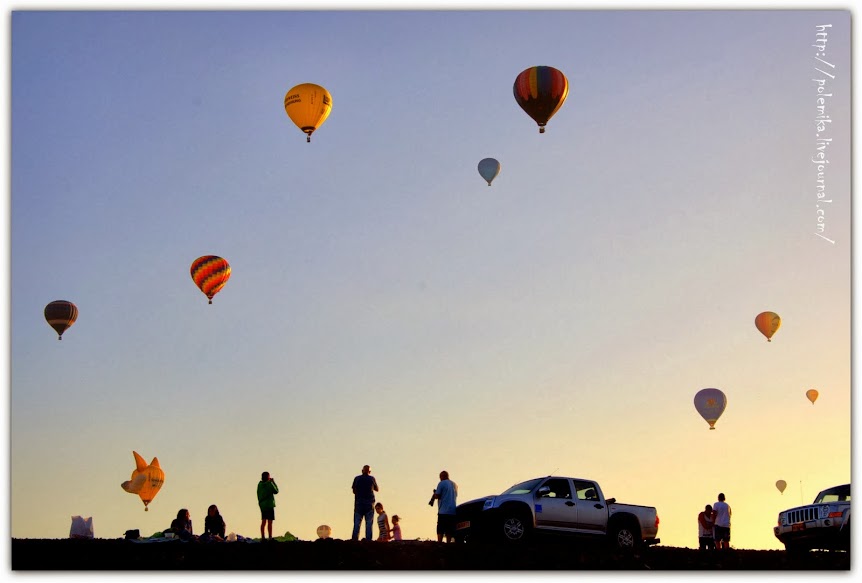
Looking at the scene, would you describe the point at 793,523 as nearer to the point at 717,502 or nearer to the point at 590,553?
the point at 717,502

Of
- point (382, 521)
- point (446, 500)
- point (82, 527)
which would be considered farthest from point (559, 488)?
point (82, 527)

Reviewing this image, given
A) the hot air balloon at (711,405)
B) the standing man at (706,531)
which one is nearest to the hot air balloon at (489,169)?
the hot air balloon at (711,405)

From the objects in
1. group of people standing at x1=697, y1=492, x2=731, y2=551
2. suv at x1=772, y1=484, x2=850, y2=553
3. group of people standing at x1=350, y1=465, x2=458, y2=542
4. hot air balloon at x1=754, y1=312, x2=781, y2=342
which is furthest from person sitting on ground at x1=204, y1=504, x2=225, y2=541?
hot air balloon at x1=754, y1=312, x2=781, y2=342

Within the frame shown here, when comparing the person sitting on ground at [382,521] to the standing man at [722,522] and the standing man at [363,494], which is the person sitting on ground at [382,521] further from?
the standing man at [722,522]

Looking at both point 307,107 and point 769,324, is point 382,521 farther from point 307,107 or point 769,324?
point 769,324

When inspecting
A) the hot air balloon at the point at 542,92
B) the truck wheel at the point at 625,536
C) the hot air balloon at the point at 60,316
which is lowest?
the truck wheel at the point at 625,536

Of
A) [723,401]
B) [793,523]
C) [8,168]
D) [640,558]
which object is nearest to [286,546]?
[640,558]

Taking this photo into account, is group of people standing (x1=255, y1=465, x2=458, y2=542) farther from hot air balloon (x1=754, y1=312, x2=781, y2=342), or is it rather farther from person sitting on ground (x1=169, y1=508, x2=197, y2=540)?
hot air balloon (x1=754, y1=312, x2=781, y2=342)
